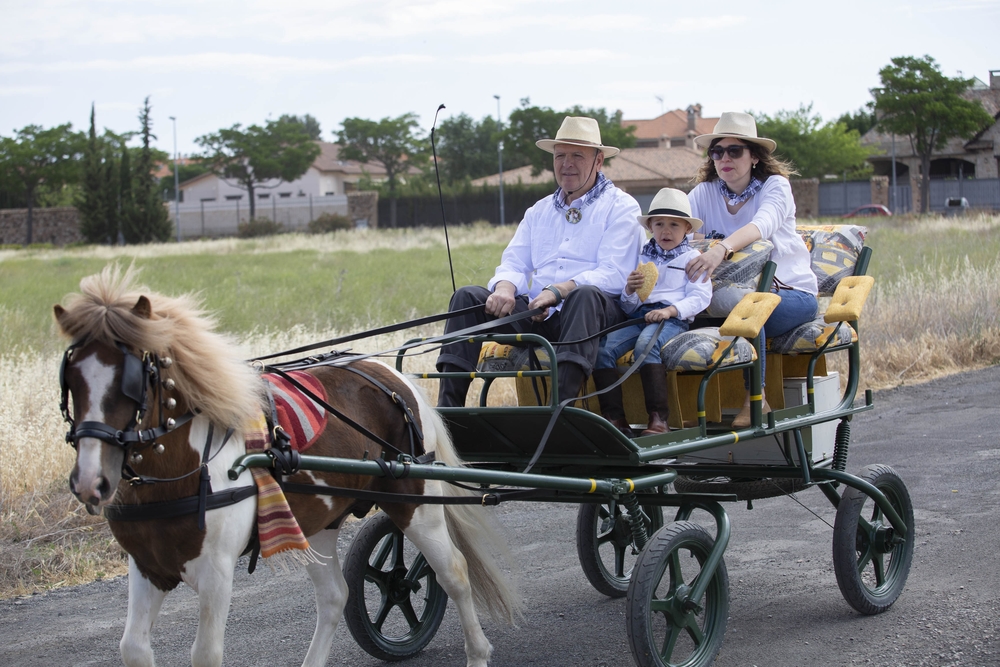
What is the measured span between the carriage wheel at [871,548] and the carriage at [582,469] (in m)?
0.01

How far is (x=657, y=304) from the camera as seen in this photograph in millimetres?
4621

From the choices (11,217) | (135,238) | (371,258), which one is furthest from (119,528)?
(11,217)

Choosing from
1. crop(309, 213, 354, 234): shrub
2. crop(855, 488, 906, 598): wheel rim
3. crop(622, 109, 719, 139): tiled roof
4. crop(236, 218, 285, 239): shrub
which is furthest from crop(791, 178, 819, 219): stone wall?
crop(622, 109, 719, 139): tiled roof

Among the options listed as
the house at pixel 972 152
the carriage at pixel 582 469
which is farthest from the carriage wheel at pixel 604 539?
the house at pixel 972 152

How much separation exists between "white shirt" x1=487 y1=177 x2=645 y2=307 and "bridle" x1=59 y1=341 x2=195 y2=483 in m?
1.87

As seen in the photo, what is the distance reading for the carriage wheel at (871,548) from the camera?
462cm

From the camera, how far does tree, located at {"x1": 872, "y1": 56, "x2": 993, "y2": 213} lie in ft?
139

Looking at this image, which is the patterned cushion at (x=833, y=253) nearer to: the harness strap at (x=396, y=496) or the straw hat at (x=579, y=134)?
the straw hat at (x=579, y=134)

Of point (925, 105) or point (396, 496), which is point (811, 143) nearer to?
point (925, 105)

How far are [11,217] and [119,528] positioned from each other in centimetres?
5250

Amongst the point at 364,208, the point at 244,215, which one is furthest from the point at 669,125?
→ the point at 364,208

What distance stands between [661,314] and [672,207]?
53 centimetres

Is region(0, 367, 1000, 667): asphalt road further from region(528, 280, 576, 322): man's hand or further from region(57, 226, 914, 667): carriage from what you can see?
region(528, 280, 576, 322): man's hand

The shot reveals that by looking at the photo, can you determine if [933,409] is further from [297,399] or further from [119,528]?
[119,528]
